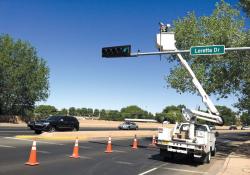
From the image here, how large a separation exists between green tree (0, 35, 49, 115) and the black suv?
23.9 meters

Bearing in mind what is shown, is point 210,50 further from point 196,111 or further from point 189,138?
point 189,138

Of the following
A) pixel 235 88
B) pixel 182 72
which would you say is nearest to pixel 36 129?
pixel 182 72

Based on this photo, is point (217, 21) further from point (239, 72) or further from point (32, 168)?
point (32, 168)

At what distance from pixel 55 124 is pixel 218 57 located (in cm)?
1545

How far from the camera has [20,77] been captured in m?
62.9

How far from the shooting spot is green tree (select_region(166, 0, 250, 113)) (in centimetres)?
2823

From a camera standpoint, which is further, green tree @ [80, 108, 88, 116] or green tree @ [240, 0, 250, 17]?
green tree @ [80, 108, 88, 116]

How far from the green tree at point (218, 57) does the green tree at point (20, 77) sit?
29299 millimetres

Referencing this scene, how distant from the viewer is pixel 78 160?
1764 centimetres

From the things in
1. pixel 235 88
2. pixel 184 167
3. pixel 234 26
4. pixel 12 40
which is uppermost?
pixel 12 40

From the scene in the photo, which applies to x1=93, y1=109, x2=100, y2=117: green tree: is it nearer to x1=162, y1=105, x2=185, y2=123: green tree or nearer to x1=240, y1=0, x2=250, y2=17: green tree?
x1=162, y1=105, x2=185, y2=123: green tree

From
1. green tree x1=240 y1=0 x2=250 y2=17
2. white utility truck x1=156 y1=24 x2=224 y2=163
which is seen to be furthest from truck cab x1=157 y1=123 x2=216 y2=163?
green tree x1=240 y1=0 x2=250 y2=17

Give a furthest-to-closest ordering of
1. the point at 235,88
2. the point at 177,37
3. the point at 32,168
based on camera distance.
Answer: the point at 177,37 < the point at 235,88 < the point at 32,168

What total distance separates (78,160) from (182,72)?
70.9 ft
